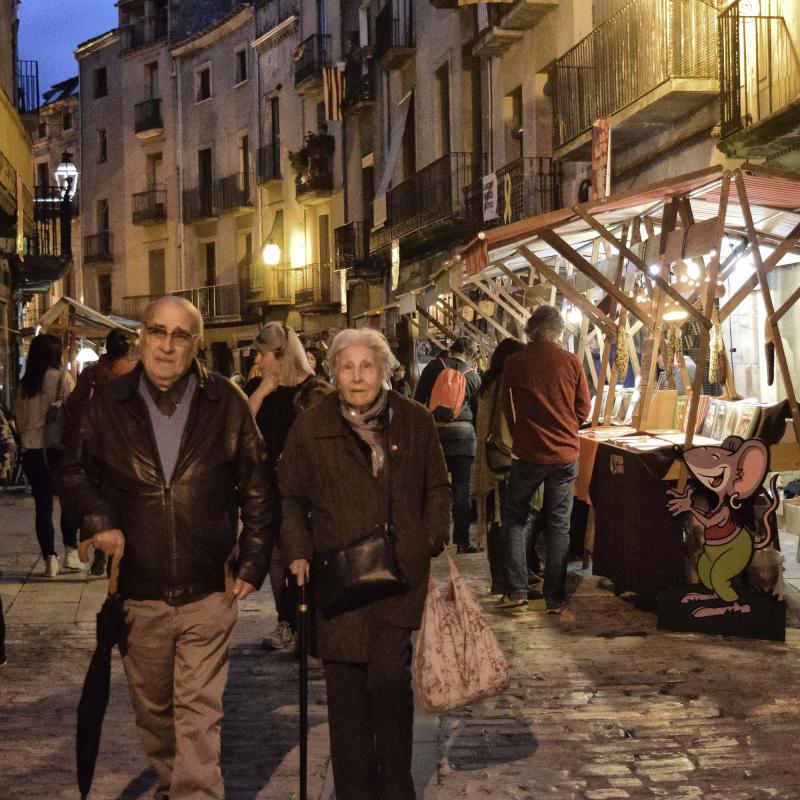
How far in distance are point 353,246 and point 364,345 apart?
96.6 ft

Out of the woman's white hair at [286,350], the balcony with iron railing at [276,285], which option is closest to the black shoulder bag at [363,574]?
the woman's white hair at [286,350]

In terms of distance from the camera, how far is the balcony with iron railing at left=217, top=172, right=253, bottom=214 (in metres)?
44.2

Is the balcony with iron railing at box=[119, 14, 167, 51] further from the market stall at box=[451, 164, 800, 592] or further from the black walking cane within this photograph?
the black walking cane

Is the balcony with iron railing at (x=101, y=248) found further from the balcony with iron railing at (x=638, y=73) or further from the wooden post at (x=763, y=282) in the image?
the wooden post at (x=763, y=282)

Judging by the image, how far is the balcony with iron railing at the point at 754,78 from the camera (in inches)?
507

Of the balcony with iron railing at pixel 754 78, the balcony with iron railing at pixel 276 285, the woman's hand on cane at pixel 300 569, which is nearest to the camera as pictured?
the woman's hand on cane at pixel 300 569

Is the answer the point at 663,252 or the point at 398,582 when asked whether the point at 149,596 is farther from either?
the point at 663,252

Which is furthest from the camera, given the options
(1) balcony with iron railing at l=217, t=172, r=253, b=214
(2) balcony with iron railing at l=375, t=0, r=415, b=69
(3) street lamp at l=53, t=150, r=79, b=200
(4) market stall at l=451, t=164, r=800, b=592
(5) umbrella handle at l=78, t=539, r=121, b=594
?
(1) balcony with iron railing at l=217, t=172, r=253, b=214

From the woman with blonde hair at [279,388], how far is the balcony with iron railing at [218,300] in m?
38.3

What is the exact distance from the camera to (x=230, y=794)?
199 inches

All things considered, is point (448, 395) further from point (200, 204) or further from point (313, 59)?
point (200, 204)

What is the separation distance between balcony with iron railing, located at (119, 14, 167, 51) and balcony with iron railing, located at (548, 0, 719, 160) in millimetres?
34146

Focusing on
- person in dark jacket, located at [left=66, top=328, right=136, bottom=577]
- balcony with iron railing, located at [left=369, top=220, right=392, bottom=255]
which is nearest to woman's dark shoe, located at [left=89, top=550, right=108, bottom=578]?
person in dark jacket, located at [left=66, top=328, right=136, bottom=577]

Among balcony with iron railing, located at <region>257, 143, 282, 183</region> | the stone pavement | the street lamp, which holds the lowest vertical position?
the stone pavement
